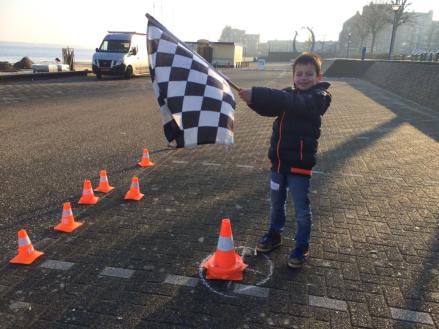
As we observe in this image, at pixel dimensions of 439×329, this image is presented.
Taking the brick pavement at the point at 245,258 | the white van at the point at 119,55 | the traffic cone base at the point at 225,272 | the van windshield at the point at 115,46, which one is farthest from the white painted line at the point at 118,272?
the van windshield at the point at 115,46

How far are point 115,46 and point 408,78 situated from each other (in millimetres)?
16743

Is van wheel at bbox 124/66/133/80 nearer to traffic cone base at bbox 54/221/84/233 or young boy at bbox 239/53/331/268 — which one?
traffic cone base at bbox 54/221/84/233

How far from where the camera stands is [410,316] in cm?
279

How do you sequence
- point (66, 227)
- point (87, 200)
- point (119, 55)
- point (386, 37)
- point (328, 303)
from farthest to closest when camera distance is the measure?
point (386, 37), point (119, 55), point (87, 200), point (66, 227), point (328, 303)

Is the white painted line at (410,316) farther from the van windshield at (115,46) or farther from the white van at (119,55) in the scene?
the van windshield at (115,46)

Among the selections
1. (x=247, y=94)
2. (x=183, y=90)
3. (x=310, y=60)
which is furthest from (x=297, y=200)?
(x=183, y=90)

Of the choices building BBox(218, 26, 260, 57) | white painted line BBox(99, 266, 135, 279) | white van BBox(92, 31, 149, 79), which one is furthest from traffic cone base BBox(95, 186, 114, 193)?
building BBox(218, 26, 260, 57)

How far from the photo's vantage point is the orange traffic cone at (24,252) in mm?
3332

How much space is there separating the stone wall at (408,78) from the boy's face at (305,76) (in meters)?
12.6

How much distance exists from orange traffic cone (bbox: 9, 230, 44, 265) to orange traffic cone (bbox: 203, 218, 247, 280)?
1.67 m

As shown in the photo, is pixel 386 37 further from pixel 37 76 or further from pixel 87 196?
pixel 87 196

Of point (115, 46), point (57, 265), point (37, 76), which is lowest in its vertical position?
point (57, 265)

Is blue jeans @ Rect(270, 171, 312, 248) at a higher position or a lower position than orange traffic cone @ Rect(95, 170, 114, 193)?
higher

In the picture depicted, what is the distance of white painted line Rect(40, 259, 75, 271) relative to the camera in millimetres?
3277
